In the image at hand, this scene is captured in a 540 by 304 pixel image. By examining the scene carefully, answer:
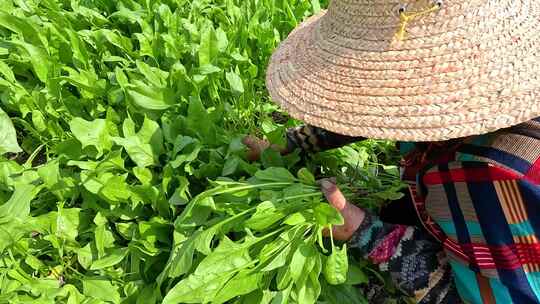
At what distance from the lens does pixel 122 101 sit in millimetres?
1947

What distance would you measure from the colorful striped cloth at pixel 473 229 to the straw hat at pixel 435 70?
15 centimetres

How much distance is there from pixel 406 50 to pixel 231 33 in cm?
129

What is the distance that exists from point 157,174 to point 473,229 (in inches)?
A: 35.7

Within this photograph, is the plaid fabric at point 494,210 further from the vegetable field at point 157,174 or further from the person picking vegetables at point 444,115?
the vegetable field at point 157,174

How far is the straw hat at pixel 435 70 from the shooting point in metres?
1.05

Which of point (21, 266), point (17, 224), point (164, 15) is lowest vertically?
point (21, 266)

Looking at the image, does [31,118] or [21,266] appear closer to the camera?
Result: [21,266]

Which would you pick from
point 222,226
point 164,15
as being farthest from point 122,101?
point 222,226

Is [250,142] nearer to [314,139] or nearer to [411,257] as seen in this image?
[314,139]

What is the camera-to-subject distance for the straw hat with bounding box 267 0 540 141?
1.05m

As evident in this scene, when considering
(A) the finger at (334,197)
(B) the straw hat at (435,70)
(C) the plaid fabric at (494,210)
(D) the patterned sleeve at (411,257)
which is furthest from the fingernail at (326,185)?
(B) the straw hat at (435,70)

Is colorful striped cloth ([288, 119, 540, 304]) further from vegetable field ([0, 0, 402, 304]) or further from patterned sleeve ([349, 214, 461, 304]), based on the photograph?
vegetable field ([0, 0, 402, 304])

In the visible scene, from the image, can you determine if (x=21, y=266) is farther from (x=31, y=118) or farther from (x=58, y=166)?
(x=31, y=118)

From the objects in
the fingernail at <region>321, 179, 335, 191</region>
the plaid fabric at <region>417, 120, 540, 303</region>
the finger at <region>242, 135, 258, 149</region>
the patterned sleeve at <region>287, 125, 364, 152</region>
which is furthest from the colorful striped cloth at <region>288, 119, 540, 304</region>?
the finger at <region>242, 135, 258, 149</region>
